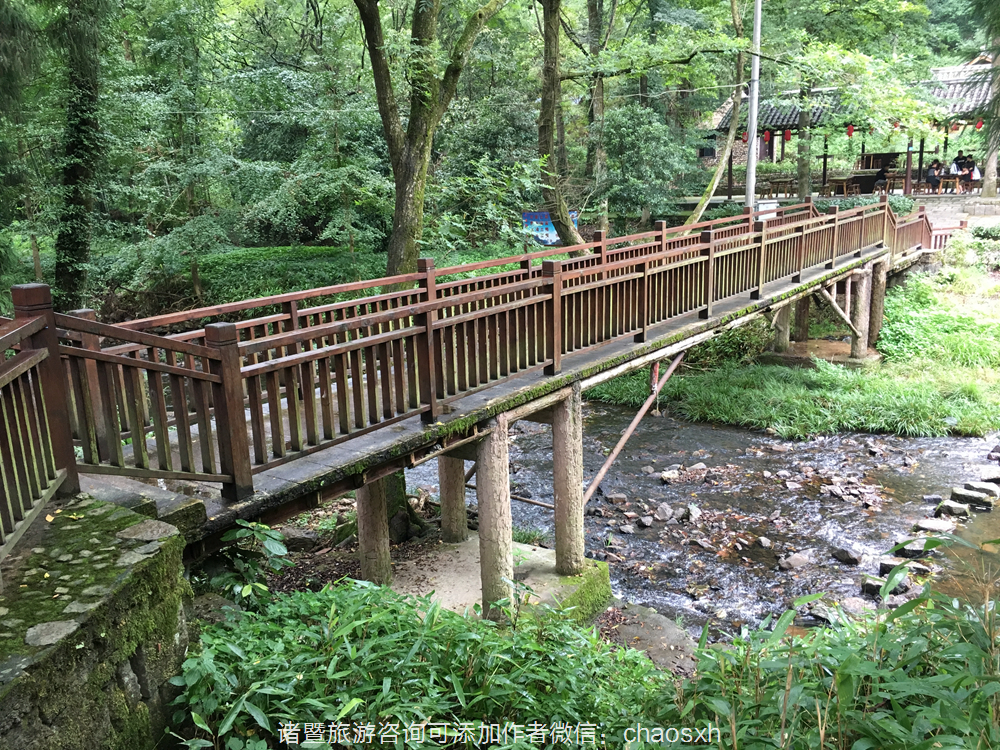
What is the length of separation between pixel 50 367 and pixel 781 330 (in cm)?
1650

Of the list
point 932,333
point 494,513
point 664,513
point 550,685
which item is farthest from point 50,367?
point 932,333

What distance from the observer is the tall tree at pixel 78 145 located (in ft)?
44.5

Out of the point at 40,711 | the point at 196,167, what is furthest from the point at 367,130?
the point at 40,711

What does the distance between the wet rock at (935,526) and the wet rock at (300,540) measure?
774cm

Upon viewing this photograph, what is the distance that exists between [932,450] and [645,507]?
5622 mm

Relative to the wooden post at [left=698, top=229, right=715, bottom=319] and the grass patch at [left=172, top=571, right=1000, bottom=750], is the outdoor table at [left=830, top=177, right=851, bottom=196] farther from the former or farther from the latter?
the grass patch at [left=172, top=571, right=1000, bottom=750]

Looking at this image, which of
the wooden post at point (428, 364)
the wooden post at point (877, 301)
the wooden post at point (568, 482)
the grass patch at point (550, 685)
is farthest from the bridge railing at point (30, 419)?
the wooden post at point (877, 301)

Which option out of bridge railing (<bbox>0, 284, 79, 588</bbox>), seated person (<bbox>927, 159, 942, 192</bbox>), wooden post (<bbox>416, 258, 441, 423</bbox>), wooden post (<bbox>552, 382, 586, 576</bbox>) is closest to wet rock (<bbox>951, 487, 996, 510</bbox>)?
wooden post (<bbox>552, 382, 586, 576</bbox>)

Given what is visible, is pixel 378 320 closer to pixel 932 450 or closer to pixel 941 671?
pixel 941 671

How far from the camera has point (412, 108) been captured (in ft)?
31.5

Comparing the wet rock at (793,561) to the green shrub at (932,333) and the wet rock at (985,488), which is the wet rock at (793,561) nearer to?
the wet rock at (985,488)

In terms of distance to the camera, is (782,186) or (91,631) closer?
(91,631)

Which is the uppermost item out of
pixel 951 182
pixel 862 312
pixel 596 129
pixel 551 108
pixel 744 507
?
pixel 596 129

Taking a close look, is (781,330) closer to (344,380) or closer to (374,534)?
(374,534)
